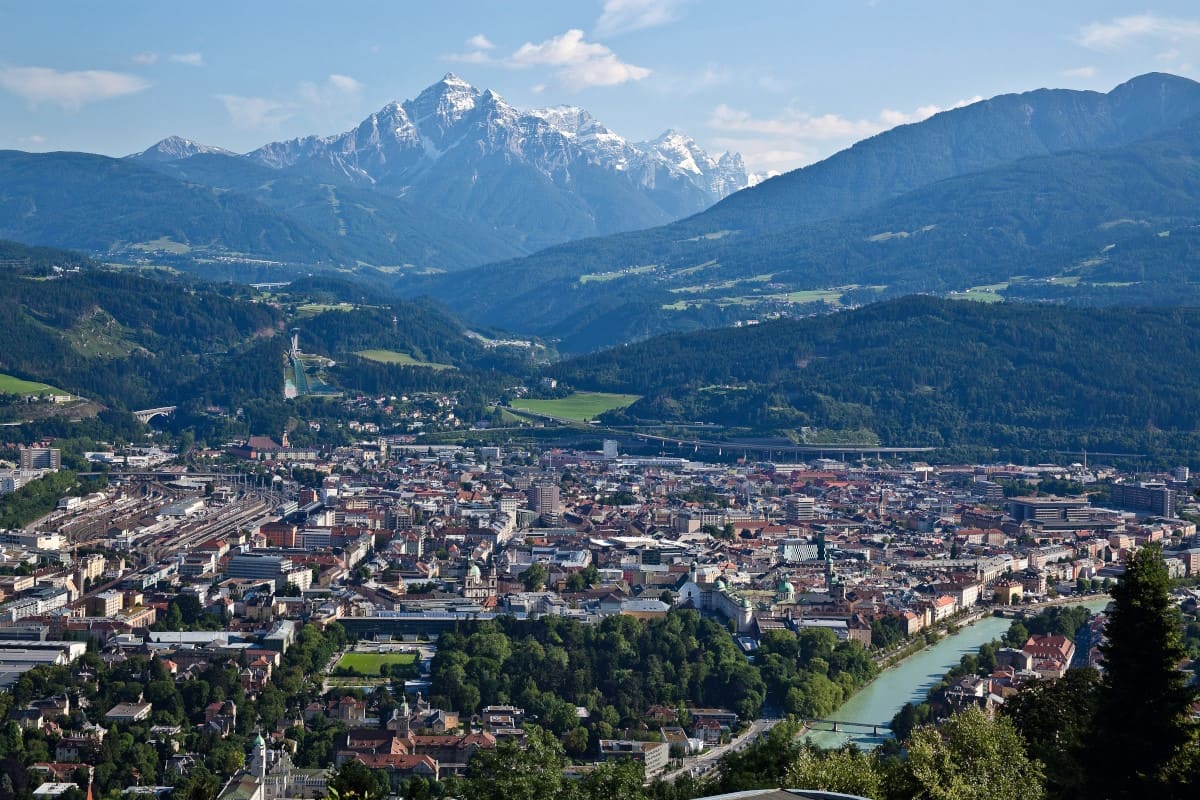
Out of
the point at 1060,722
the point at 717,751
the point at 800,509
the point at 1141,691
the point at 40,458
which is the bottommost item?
the point at 717,751

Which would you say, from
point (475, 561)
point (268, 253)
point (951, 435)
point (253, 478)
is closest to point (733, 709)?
point (475, 561)

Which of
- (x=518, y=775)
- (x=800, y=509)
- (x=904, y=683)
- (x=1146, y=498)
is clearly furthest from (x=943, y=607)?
(x=518, y=775)

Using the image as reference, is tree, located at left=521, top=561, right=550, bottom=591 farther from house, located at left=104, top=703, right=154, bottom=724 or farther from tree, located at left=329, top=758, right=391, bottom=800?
tree, located at left=329, top=758, right=391, bottom=800

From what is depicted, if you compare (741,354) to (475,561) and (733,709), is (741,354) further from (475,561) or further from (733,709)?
(733,709)

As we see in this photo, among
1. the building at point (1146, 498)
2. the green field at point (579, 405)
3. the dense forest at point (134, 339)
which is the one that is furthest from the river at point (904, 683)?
the dense forest at point (134, 339)

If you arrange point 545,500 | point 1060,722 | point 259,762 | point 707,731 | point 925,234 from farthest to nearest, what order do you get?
point 925,234 < point 545,500 < point 707,731 < point 259,762 < point 1060,722

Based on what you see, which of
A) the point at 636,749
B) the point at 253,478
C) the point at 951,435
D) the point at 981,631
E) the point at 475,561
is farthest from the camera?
the point at 951,435

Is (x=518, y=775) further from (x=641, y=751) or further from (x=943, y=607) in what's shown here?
(x=943, y=607)
